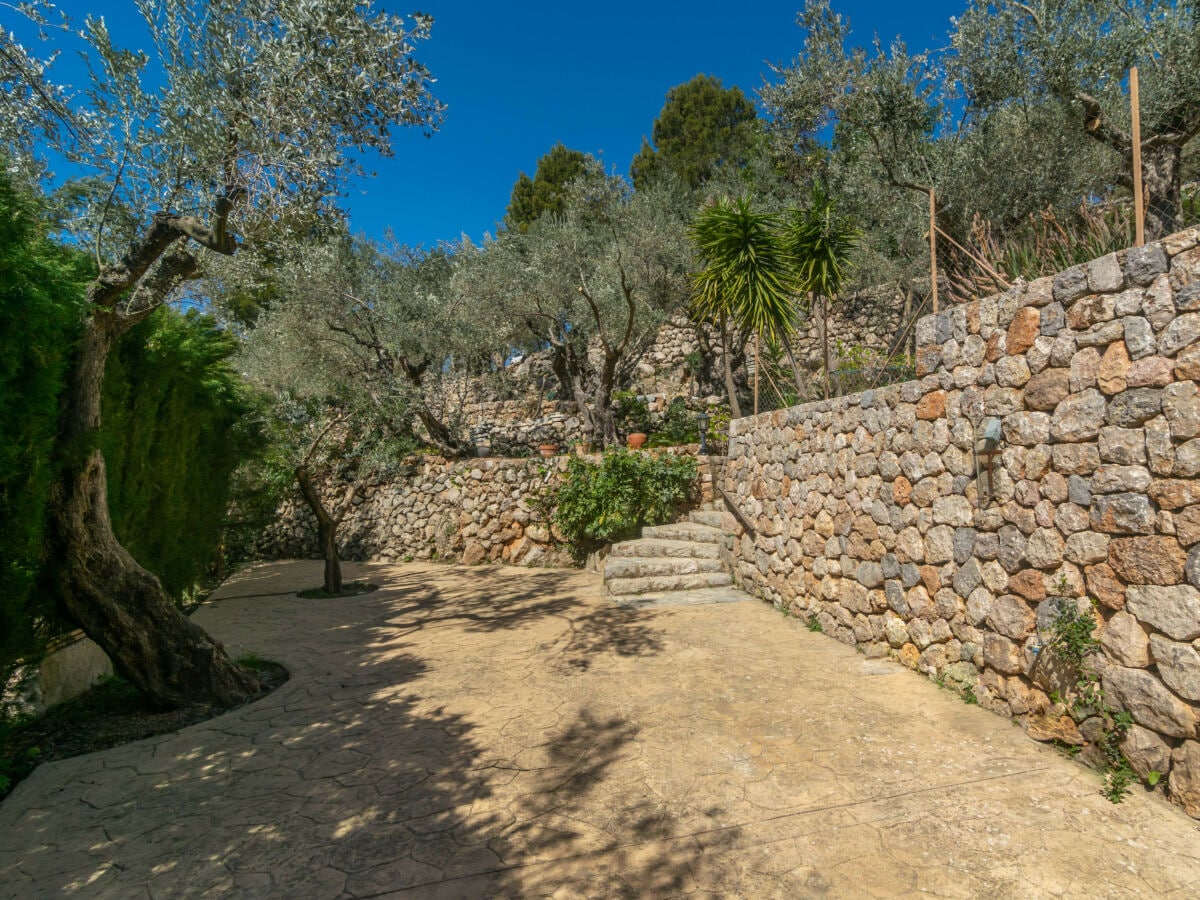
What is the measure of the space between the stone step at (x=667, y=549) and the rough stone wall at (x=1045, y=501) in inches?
110

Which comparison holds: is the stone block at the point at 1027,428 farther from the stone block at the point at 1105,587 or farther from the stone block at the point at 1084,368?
the stone block at the point at 1105,587

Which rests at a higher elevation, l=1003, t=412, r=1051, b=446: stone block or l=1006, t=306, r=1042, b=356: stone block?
l=1006, t=306, r=1042, b=356: stone block

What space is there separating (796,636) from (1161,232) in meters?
5.00

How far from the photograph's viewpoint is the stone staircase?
7.43 meters

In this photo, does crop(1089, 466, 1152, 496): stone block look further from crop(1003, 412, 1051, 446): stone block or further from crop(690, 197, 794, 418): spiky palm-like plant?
crop(690, 197, 794, 418): spiky palm-like plant

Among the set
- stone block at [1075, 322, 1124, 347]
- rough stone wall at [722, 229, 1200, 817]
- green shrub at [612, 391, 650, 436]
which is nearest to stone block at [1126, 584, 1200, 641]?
rough stone wall at [722, 229, 1200, 817]

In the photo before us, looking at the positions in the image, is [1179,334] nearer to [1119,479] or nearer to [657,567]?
[1119,479]

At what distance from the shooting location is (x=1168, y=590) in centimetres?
276

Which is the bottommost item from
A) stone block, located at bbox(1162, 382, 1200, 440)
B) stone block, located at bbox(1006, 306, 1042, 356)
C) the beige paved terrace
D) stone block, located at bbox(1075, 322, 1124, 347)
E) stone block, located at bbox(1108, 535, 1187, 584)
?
the beige paved terrace

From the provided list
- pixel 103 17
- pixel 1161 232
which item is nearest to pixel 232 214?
pixel 103 17

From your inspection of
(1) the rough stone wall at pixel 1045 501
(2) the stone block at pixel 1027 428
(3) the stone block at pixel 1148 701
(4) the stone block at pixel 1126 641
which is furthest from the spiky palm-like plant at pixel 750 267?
(3) the stone block at pixel 1148 701

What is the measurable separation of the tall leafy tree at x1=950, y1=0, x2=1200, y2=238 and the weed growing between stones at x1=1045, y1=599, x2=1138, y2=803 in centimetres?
450

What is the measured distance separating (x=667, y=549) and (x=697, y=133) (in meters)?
19.3

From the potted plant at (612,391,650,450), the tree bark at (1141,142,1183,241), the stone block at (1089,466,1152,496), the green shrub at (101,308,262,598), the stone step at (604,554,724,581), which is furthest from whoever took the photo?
the potted plant at (612,391,650,450)
